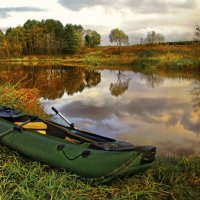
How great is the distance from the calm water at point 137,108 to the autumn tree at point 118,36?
4802cm

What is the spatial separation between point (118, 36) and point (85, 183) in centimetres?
→ 7278

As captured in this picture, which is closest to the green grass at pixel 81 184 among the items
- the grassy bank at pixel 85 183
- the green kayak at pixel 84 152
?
the grassy bank at pixel 85 183

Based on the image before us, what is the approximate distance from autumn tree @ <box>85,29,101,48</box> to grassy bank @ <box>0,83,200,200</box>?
78.8 m

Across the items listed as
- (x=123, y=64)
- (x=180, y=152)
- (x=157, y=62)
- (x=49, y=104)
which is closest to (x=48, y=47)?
(x=123, y=64)

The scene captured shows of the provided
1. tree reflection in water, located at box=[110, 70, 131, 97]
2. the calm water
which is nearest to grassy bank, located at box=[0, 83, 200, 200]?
the calm water

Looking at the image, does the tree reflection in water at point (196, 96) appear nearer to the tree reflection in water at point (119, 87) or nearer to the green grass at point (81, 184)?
the tree reflection in water at point (119, 87)

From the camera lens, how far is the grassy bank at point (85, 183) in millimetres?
5441

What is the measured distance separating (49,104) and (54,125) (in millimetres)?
8236

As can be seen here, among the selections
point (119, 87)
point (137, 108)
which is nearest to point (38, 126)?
point (137, 108)

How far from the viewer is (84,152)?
5.77 metres

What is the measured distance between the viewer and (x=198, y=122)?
40.5 ft

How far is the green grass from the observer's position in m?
5.44

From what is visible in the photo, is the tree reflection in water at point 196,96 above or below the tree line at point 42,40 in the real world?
below

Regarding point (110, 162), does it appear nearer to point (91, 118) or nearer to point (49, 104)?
point (91, 118)
